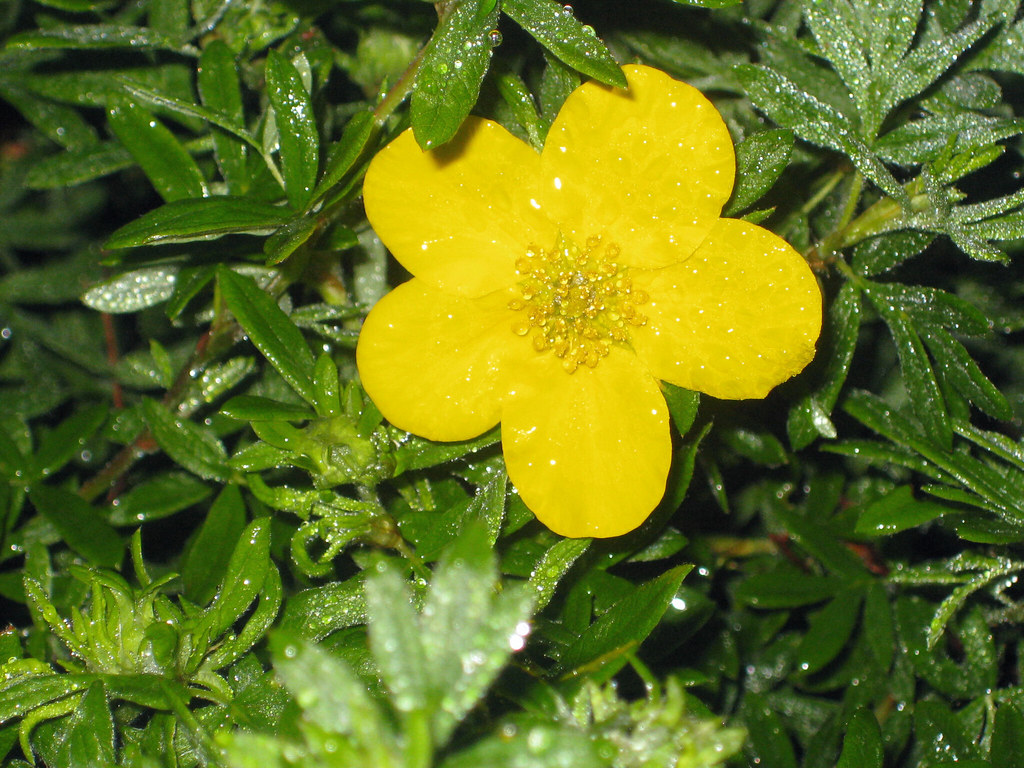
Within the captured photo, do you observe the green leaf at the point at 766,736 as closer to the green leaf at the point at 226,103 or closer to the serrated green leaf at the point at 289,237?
the serrated green leaf at the point at 289,237

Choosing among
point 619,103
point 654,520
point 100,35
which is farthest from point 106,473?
point 619,103

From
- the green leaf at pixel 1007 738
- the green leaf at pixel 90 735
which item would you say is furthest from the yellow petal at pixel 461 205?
the green leaf at pixel 1007 738

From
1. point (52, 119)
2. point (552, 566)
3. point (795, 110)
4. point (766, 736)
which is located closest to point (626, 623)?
point (552, 566)

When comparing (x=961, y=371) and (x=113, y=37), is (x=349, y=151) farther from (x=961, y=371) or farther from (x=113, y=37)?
(x=961, y=371)

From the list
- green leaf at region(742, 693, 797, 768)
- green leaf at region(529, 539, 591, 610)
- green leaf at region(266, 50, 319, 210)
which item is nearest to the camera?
green leaf at region(529, 539, 591, 610)

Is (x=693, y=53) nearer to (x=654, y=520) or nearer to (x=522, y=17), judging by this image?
(x=522, y=17)

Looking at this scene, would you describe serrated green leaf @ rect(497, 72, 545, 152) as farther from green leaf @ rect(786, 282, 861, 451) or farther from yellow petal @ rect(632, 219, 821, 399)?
green leaf @ rect(786, 282, 861, 451)

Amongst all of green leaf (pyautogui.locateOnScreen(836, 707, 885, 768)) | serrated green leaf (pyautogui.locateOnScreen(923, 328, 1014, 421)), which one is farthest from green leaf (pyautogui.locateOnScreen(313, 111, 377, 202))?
green leaf (pyautogui.locateOnScreen(836, 707, 885, 768))
